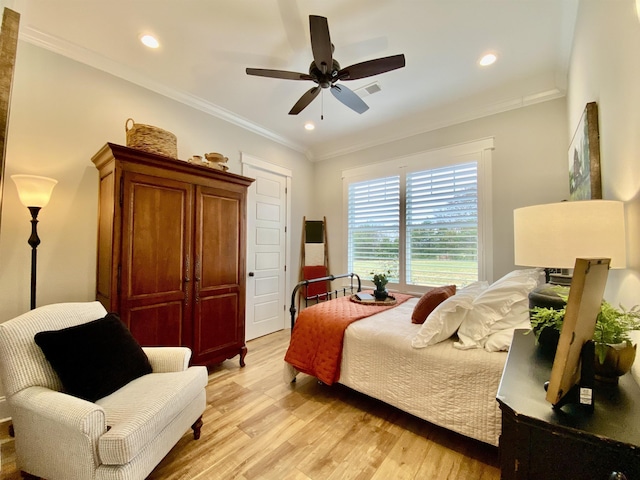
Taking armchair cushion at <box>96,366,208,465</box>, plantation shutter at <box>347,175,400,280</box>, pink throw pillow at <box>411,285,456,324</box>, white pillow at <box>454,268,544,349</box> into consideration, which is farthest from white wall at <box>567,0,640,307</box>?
plantation shutter at <box>347,175,400,280</box>

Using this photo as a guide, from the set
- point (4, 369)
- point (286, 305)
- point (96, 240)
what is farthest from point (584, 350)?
point (286, 305)

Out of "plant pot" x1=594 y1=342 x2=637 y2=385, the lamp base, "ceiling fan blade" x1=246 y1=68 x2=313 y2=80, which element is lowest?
"plant pot" x1=594 y1=342 x2=637 y2=385

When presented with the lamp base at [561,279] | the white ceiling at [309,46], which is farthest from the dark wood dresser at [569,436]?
the white ceiling at [309,46]

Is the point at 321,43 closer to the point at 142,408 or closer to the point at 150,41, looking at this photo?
the point at 150,41

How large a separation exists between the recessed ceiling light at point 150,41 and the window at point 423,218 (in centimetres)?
285

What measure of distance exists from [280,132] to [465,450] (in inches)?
161

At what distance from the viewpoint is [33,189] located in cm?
186

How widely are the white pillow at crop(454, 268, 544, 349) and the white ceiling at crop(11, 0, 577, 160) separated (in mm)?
2038

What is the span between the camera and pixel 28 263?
2102 millimetres

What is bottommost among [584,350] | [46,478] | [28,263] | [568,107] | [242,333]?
[46,478]

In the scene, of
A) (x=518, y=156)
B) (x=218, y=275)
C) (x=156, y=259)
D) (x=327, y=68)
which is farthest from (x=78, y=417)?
(x=518, y=156)

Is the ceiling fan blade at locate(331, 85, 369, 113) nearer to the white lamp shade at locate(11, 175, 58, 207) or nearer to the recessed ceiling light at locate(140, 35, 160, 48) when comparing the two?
the recessed ceiling light at locate(140, 35, 160, 48)

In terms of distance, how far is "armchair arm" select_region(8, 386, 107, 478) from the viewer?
1221mm

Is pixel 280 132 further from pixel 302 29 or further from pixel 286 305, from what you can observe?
pixel 286 305
